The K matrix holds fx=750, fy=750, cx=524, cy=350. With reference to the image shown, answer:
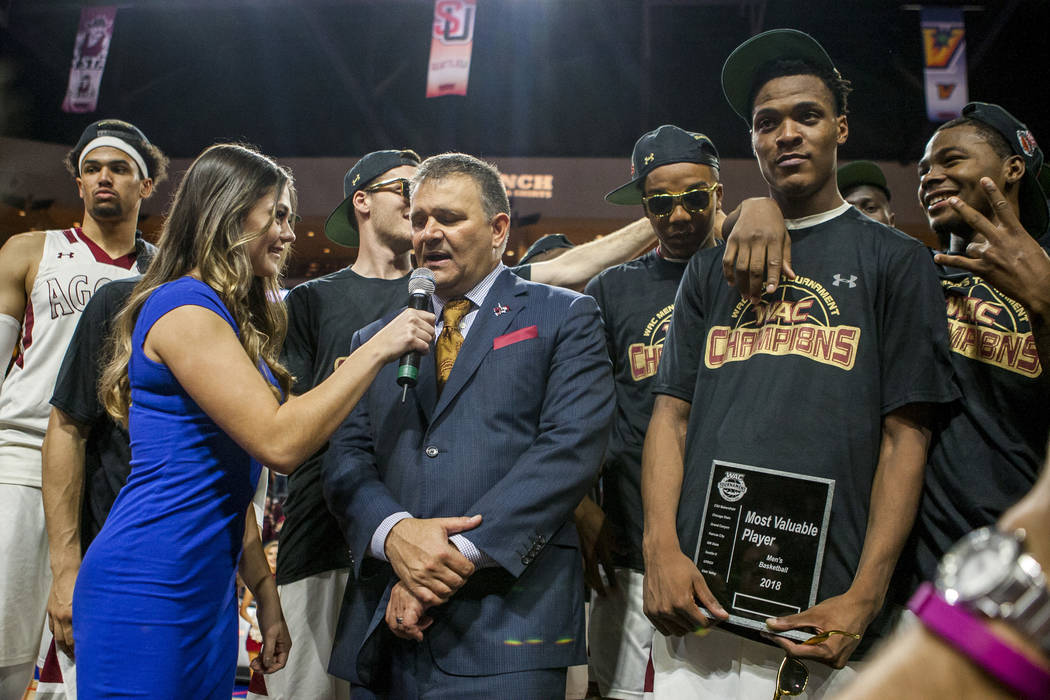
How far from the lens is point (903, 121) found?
9383 mm

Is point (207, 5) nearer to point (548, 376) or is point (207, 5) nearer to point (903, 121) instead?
point (903, 121)

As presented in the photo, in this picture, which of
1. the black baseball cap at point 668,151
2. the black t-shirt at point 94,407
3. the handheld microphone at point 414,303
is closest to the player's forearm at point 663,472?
the handheld microphone at point 414,303

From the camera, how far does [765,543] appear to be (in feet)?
5.00

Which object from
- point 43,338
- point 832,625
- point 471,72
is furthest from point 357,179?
point 471,72

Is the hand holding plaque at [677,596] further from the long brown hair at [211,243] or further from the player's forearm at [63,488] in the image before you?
the player's forearm at [63,488]

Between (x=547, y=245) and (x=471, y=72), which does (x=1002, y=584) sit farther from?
(x=471, y=72)

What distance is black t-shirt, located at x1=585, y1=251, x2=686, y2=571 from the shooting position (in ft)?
7.63

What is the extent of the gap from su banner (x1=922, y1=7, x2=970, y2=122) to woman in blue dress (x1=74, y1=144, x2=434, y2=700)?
8.57 meters

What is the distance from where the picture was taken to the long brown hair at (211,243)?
1.70 m

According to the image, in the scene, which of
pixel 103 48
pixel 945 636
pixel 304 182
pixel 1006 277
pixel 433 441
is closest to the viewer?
pixel 945 636

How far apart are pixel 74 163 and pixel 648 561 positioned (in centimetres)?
282

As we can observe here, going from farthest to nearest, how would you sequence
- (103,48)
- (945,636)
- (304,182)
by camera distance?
(304,182)
(103,48)
(945,636)

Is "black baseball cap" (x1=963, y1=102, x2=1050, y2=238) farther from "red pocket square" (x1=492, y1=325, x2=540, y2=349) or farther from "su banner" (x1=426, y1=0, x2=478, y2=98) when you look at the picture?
"su banner" (x1=426, y1=0, x2=478, y2=98)

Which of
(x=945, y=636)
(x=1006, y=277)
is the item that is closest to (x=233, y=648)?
(x=945, y=636)
